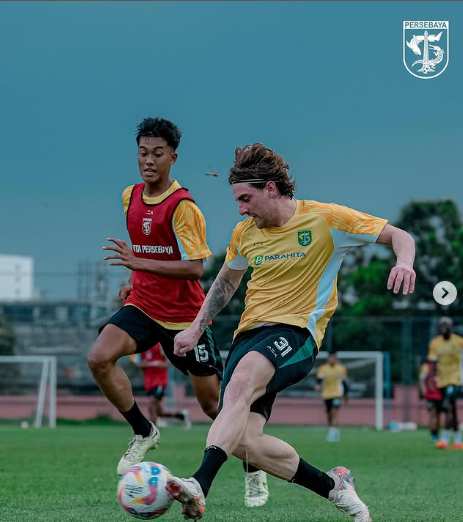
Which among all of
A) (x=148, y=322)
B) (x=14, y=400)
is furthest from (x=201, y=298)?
(x=14, y=400)

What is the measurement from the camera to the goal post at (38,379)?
31.9 metres

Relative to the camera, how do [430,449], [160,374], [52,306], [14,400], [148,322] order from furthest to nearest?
1. [52,306]
2. [14,400]
3. [160,374]
4. [430,449]
5. [148,322]

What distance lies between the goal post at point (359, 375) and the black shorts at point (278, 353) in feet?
83.9

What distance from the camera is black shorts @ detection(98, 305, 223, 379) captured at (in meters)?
8.81

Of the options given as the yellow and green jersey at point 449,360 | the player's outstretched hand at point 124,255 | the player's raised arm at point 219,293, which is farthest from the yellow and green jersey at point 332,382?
the player's raised arm at point 219,293

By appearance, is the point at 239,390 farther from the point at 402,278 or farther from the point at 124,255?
the point at 124,255

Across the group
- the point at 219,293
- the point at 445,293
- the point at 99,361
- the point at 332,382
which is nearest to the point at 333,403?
the point at 332,382

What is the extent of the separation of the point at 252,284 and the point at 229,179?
2.25 ft

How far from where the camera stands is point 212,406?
30.2 feet

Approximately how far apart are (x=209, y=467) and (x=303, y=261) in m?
1.50

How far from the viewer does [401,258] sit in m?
6.14

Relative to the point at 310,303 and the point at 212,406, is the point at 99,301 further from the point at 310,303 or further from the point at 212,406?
the point at 310,303

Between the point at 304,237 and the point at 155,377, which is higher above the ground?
the point at 304,237

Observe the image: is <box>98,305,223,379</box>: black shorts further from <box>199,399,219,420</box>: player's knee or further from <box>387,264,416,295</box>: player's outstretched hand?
<box>387,264,416,295</box>: player's outstretched hand
